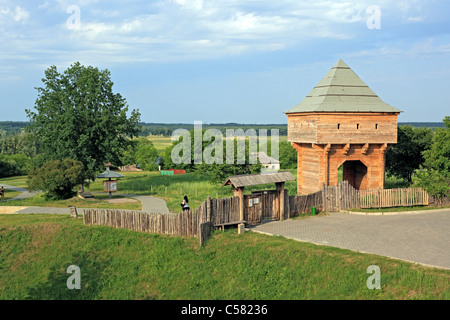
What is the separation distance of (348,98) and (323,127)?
9.75 feet

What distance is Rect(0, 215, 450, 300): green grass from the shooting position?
1418 cm

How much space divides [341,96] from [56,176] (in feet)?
65.6

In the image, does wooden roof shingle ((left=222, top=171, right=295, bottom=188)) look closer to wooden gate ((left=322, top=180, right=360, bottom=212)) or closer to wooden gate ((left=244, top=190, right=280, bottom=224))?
wooden gate ((left=244, top=190, right=280, bottom=224))

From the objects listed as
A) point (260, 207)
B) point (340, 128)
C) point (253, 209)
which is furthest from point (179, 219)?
point (340, 128)

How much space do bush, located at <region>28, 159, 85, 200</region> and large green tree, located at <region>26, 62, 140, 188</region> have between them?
4.69m

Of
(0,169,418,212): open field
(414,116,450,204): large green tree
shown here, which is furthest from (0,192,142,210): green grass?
(414,116,450,204): large green tree

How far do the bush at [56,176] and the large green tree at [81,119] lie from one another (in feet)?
15.4

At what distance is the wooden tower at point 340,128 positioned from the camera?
1022 inches

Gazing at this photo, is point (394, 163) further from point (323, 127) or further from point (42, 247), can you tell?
point (42, 247)

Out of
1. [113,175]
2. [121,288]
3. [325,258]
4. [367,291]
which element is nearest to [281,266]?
[325,258]

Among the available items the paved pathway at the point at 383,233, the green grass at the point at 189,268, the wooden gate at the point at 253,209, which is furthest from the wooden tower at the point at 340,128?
the green grass at the point at 189,268

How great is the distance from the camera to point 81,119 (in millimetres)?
36781

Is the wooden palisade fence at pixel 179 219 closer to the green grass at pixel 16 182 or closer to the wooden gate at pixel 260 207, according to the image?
the wooden gate at pixel 260 207

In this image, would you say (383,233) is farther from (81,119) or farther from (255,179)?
(81,119)
